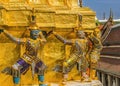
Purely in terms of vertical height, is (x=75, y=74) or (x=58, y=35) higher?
(x=58, y=35)

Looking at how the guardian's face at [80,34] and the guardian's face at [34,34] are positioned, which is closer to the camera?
the guardian's face at [34,34]

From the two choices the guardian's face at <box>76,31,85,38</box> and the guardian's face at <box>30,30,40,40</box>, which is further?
the guardian's face at <box>76,31,85,38</box>

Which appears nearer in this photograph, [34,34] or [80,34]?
[34,34]

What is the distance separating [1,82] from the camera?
12.6m

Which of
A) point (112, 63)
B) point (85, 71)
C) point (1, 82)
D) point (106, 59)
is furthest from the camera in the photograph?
point (106, 59)

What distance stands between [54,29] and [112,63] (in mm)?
10223

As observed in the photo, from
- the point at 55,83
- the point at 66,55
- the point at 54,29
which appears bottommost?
the point at 55,83

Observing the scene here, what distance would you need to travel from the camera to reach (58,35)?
13.0 meters

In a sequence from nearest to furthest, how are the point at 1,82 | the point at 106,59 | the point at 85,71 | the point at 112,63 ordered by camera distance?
the point at 1,82
the point at 85,71
the point at 112,63
the point at 106,59

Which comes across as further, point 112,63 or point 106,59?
point 106,59

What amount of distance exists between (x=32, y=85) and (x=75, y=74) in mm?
1736

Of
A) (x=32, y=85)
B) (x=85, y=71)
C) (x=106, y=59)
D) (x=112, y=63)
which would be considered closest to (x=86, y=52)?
(x=85, y=71)

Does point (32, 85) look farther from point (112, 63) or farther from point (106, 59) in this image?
point (106, 59)

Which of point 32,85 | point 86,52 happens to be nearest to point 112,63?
point 86,52
